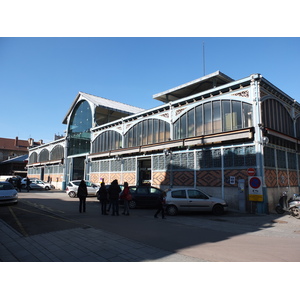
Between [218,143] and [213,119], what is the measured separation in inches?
Result: 74.7

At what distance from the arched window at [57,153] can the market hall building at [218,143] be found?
12571mm

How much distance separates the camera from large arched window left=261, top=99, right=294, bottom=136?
14.9m

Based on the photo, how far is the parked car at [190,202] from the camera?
12.2 m

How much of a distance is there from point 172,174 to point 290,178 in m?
8.74

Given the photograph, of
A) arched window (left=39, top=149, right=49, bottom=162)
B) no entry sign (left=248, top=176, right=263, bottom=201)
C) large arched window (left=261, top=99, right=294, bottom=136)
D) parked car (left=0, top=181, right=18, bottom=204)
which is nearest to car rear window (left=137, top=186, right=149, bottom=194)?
no entry sign (left=248, top=176, right=263, bottom=201)

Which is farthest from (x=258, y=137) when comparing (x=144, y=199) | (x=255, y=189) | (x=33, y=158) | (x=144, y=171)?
(x=33, y=158)

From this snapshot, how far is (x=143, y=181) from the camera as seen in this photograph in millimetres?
21781

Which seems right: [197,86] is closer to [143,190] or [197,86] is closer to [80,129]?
[143,190]

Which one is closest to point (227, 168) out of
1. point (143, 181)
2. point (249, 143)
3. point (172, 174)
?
point (249, 143)

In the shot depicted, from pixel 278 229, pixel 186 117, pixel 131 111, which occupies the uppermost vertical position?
pixel 131 111

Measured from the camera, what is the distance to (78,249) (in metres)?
5.78

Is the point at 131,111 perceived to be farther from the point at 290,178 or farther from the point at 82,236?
the point at 82,236

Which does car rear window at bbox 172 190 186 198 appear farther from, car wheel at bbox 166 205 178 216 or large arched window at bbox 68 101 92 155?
large arched window at bbox 68 101 92 155

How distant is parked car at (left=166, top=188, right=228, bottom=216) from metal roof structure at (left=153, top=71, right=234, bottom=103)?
9300 mm
